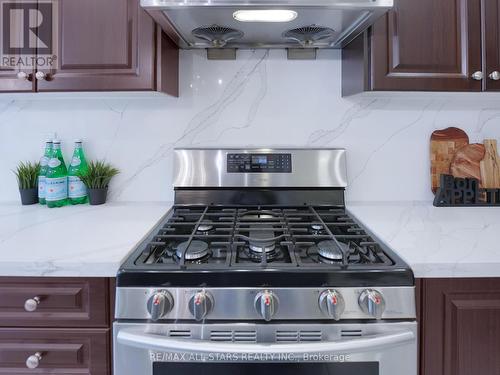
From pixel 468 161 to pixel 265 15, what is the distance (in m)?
1.02

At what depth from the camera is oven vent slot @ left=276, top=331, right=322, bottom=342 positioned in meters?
0.86

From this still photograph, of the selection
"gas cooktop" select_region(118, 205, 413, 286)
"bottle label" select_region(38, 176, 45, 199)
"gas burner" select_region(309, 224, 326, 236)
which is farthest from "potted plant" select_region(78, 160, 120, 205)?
"gas burner" select_region(309, 224, 326, 236)

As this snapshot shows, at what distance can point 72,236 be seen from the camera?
107 centimetres

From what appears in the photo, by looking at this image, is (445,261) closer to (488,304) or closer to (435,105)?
(488,304)

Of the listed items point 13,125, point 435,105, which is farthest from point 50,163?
point 435,105

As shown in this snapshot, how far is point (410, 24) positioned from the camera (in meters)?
1.19

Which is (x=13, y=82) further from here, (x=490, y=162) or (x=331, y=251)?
(x=490, y=162)

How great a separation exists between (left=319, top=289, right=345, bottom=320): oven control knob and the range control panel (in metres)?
0.68

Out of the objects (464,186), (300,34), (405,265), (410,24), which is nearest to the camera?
(405,265)

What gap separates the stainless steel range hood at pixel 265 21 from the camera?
3.34 ft

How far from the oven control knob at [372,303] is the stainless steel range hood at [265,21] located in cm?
78

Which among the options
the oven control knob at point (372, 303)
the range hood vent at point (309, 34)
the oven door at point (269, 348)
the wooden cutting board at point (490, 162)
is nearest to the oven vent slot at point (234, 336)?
the oven door at point (269, 348)

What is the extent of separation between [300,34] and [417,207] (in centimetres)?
80

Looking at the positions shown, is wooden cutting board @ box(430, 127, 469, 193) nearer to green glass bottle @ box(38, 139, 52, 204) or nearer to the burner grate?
the burner grate
